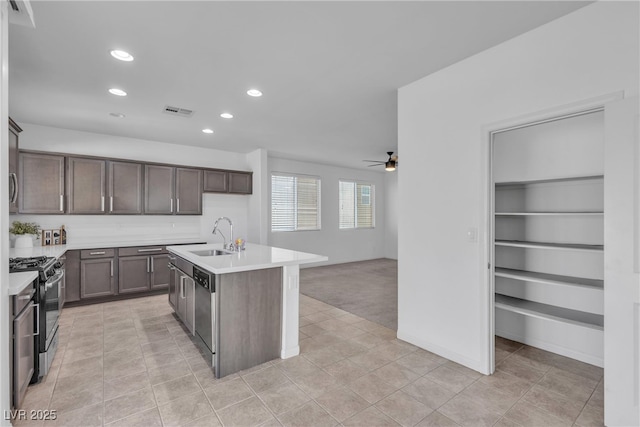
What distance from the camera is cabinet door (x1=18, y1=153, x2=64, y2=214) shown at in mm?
4207

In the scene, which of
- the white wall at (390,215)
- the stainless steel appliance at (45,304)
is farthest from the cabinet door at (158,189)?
the white wall at (390,215)

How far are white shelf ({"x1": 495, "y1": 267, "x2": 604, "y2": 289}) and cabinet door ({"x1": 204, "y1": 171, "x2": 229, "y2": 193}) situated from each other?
15.7ft

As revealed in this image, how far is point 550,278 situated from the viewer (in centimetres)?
279

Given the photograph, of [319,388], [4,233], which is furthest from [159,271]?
[319,388]

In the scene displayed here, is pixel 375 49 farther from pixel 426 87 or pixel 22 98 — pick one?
pixel 22 98

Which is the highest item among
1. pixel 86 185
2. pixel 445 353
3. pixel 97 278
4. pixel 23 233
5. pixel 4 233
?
pixel 86 185

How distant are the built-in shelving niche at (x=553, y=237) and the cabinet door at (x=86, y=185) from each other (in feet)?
17.5

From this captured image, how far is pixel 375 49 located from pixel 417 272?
6.79 feet

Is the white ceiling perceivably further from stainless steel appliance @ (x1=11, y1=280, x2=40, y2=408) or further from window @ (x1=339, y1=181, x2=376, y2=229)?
window @ (x1=339, y1=181, x2=376, y2=229)

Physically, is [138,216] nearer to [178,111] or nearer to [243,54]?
[178,111]

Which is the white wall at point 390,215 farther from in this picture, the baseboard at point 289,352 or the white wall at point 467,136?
the baseboard at point 289,352

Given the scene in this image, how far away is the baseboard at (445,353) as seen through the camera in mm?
2580

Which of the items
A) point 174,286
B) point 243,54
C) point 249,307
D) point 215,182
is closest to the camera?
point 243,54

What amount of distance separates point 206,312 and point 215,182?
360 cm
